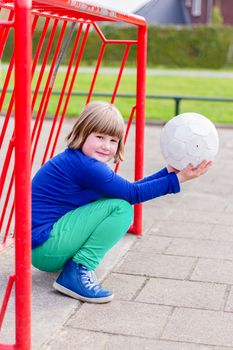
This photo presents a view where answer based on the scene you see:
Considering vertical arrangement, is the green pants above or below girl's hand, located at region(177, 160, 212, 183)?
below

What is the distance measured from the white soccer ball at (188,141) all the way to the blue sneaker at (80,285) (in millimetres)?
733

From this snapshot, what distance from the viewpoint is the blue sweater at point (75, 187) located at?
373 cm

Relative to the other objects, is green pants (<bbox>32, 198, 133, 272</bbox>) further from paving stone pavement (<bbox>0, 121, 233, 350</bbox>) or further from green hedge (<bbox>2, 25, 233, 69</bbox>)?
green hedge (<bbox>2, 25, 233, 69</bbox>)

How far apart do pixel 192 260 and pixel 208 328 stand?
112 cm

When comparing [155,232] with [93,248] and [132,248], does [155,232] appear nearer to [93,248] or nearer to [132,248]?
[132,248]

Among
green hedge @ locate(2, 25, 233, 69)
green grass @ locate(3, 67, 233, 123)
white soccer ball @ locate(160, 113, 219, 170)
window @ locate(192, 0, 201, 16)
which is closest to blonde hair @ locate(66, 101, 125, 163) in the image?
white soccer ball @ locate(160, 113, 219, 170)

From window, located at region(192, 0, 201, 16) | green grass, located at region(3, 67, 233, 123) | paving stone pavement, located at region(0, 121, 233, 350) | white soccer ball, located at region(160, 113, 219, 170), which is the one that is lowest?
window, located at region(192, 0, 201, 16)

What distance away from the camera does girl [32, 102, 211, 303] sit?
3.76 metres

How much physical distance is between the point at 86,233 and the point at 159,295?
52 centimetres

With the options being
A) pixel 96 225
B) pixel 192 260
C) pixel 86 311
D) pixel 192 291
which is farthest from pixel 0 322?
pixel 192 260

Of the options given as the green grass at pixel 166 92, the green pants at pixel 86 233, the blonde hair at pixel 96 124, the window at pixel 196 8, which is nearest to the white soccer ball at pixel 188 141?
the blonde hair at pixel 96 124

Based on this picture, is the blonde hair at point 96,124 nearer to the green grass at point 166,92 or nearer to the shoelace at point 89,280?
the shoelace at point 89,280

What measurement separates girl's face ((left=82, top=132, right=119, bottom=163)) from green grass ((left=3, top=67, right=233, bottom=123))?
25.8ft

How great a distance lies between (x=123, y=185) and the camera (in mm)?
3791
